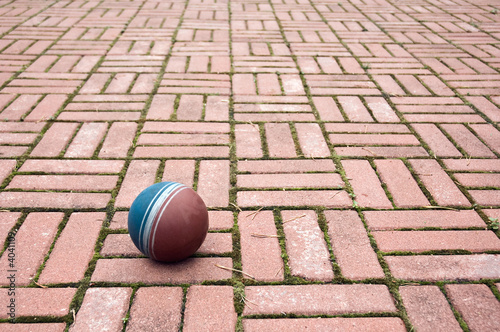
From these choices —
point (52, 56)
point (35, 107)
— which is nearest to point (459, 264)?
point (35, 107)

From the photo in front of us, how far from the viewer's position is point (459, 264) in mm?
1862

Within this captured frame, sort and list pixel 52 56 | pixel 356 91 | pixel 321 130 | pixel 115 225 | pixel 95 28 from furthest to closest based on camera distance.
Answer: pixel 95 28, pixel 52 56, pixel 356 91, pixel 321 130, pixel 115 225

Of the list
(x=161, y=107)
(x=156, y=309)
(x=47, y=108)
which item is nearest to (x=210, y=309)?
(x=156, y=309)

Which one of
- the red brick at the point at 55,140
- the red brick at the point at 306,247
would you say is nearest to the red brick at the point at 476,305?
the red brick at the point at 306,247

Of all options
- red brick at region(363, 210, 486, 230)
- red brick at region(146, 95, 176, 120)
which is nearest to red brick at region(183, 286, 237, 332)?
red brick at region(363, 210, 486, 230)

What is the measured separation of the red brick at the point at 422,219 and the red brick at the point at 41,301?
4.54ft

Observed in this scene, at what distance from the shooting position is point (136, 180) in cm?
235

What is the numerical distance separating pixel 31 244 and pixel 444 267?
1.84 meters

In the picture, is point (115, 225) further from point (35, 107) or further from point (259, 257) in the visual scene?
point (35, 107)

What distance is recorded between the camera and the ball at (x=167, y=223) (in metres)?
1.69

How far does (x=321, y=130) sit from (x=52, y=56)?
271cm

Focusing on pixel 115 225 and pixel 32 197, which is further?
pixel 32 197

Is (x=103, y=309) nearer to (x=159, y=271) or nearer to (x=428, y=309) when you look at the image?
(x=159, y=271)

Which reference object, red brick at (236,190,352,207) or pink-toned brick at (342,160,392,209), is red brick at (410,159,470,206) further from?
red brick at (236,190,352,207)
